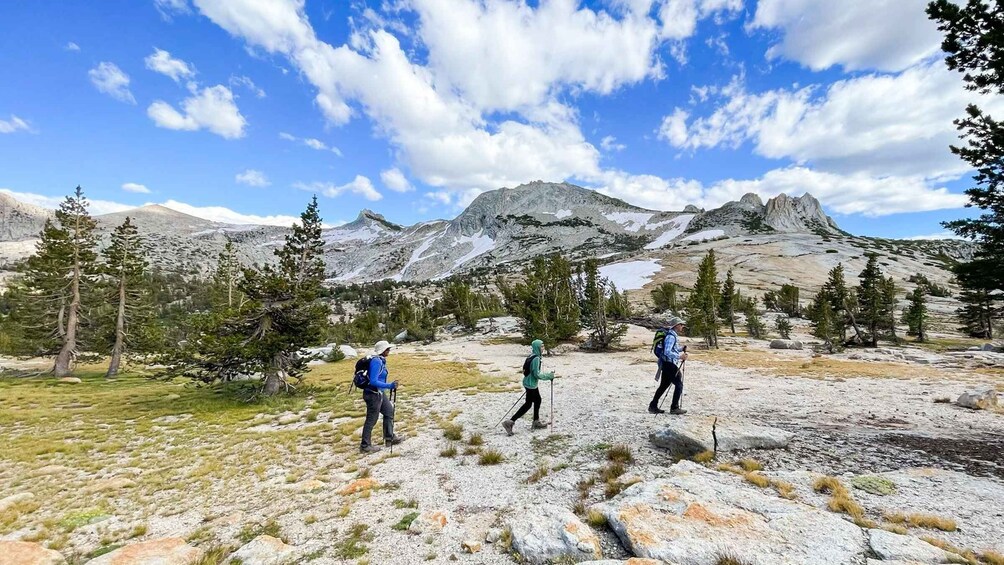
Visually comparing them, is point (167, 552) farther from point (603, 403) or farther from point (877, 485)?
point (603, 403)

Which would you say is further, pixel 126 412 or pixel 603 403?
pixel 126 412

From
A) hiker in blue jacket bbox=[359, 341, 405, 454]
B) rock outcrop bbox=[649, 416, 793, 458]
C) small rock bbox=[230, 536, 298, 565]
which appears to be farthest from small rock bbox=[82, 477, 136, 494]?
rock outcrop bbox=[649, 416, 793, 458]

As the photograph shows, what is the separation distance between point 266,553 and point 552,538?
3.78m

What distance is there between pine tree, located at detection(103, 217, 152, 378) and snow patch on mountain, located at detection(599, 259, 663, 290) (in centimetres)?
9831

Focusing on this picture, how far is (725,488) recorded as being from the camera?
6277mm

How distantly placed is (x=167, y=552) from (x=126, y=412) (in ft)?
48.4

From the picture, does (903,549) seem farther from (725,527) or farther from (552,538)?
(552,538)

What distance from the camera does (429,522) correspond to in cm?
604

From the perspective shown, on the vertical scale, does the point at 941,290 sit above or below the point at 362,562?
above

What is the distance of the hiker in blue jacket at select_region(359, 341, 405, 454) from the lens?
379 inches

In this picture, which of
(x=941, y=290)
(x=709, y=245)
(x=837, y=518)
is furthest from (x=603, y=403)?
(x=709, y=245)

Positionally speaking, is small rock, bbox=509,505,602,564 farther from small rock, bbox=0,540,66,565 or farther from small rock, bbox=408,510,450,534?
small rock, bbox=0,540,66,565

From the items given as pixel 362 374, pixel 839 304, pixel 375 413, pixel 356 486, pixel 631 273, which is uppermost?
pixel 631 273

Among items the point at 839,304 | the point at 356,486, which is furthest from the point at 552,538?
the point at 839,304
